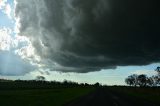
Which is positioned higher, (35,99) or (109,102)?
(35,99)

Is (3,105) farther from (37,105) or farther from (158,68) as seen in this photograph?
(158,68)

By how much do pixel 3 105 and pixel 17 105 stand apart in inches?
65.6

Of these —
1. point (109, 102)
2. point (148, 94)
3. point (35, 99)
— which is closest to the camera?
point (109, 102)

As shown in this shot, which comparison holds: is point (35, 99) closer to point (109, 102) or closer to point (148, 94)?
point (109, 102)

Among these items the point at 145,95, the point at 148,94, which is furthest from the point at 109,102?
the point at 148,94

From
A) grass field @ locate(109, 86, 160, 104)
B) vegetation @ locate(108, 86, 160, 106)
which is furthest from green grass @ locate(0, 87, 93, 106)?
grass field @ locate(109, 86, 160, 104)

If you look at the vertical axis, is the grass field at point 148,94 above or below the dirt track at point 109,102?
above

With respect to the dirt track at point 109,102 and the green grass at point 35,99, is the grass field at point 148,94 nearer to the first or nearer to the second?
the dirt track at point 109,102

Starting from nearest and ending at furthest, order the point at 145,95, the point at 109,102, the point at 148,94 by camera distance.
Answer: the point at 109,102, the point at 145,95, the point at 148,94

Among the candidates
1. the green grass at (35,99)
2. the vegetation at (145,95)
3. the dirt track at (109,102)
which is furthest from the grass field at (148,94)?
the green grass at (35,99)

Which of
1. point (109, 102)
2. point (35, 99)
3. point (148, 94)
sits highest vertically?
point (148, 94)

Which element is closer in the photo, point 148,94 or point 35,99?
point 35,99

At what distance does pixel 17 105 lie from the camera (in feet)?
116

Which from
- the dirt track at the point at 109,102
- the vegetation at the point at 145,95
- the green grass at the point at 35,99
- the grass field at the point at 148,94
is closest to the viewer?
the dirt track at the point at 109,102
